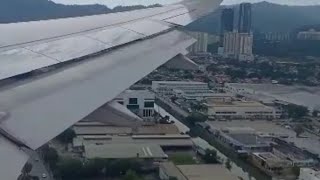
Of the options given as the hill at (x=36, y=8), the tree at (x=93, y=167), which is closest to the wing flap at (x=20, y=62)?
the tree at (x=93, y=167)

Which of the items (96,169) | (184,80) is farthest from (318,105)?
(96,169)

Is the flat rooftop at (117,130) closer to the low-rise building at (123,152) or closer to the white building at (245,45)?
the low-rise building at (123,152)

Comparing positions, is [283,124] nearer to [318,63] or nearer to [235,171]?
[235,171]

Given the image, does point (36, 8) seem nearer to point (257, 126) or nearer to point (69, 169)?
point (257, 126)

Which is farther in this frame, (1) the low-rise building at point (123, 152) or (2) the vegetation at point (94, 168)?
(1) the low-rise building at point (123, 152)

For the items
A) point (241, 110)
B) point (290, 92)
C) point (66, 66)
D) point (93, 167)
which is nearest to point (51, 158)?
point (93, 167)

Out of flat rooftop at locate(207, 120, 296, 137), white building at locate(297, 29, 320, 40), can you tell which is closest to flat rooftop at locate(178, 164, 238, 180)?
flat rooftop at locate(207, 120, 296, 137)
